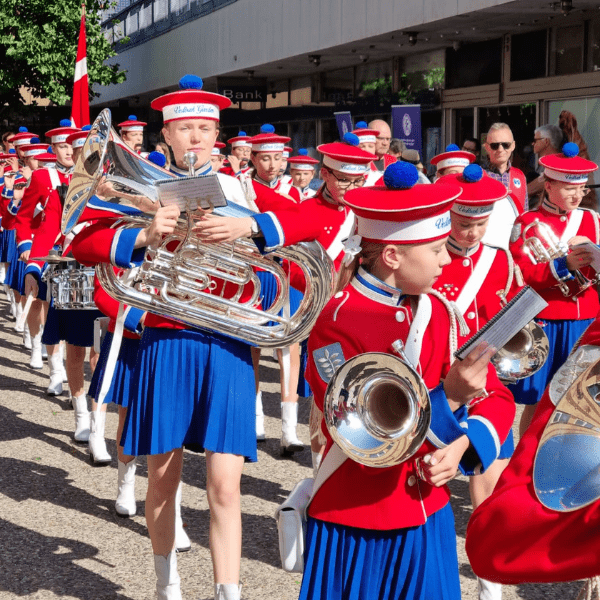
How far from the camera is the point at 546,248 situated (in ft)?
17.0

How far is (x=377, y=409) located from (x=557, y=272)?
3000mm

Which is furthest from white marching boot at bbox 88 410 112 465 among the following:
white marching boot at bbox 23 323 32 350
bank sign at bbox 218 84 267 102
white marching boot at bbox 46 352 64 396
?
bank sign at bbox 218 84 267 102

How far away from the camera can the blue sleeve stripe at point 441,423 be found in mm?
2391

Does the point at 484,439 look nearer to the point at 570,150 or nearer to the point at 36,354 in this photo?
the point at 570,150

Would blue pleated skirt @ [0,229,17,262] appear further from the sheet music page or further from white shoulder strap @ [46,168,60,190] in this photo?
the sheet music page

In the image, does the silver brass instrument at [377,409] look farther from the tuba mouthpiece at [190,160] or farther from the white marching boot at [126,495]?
Answer: the white marching boot at [126,495]

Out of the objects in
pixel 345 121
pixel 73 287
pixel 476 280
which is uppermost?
pixel 345 121

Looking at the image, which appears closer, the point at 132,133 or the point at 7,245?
the point at 132,133

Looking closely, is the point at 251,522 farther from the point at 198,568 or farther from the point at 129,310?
the point at 129,310

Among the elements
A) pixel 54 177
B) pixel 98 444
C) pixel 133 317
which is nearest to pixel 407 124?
pixel 54 177

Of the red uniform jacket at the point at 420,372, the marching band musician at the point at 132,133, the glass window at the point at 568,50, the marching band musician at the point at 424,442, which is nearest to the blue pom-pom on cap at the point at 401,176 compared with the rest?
the marching band musician at the point at 424,442

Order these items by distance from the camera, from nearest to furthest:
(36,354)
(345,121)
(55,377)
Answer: (55,377) → (36,354) → (345,121)

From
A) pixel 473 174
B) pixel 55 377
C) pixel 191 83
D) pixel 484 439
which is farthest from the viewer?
pixel 55 377

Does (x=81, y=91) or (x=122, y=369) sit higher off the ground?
(x=81, y=91)
